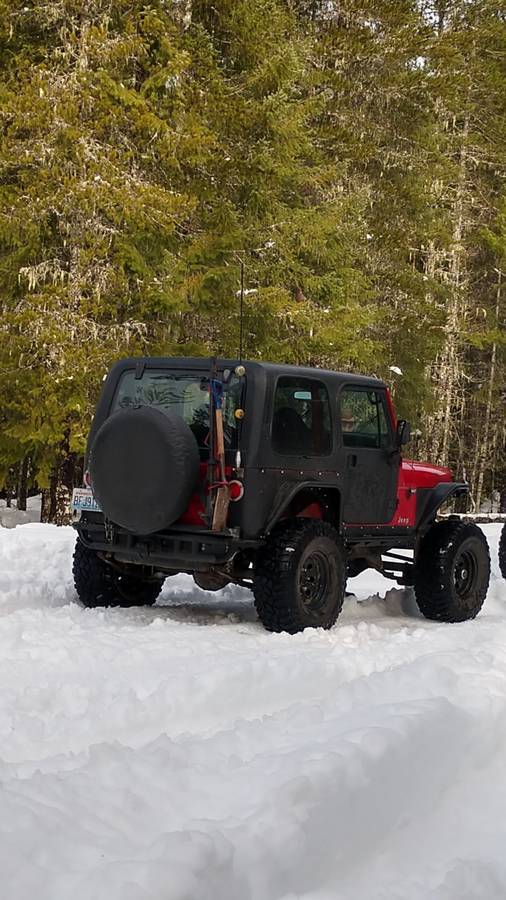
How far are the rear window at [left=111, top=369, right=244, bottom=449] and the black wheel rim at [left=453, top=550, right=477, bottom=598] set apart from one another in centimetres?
279

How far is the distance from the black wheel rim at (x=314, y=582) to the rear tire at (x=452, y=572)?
55.9 inches

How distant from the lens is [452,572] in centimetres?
953

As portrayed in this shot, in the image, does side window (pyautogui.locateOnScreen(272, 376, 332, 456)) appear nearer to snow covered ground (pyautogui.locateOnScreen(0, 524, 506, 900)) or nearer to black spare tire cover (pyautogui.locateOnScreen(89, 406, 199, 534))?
black spare tire cover (pyautogui.locateOnScreen(89, 406, 199, 534))

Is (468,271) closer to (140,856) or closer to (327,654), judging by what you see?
(327,654)

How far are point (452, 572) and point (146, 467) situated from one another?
10.5 ft

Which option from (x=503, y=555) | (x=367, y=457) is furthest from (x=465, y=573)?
(x=503, y=555)

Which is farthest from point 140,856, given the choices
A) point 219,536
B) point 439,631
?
point 439,631

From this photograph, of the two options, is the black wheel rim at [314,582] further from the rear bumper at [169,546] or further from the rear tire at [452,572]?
the rear tire at [452,572]

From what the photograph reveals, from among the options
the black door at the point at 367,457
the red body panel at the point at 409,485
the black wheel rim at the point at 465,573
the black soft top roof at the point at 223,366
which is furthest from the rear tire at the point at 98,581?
the black wheel rim at the point at 465,573

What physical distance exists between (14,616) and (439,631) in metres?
3.29

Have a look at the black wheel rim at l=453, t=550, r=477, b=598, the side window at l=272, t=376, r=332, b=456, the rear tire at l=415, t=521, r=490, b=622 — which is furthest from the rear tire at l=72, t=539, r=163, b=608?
the black wheel rim at l=453, t=550, r=477, b=598

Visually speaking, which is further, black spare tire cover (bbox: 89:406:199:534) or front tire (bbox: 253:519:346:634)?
front tire (bbox: 253:519:346:634)

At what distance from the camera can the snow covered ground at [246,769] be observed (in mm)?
3328

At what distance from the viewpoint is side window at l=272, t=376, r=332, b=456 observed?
834 centimetres
